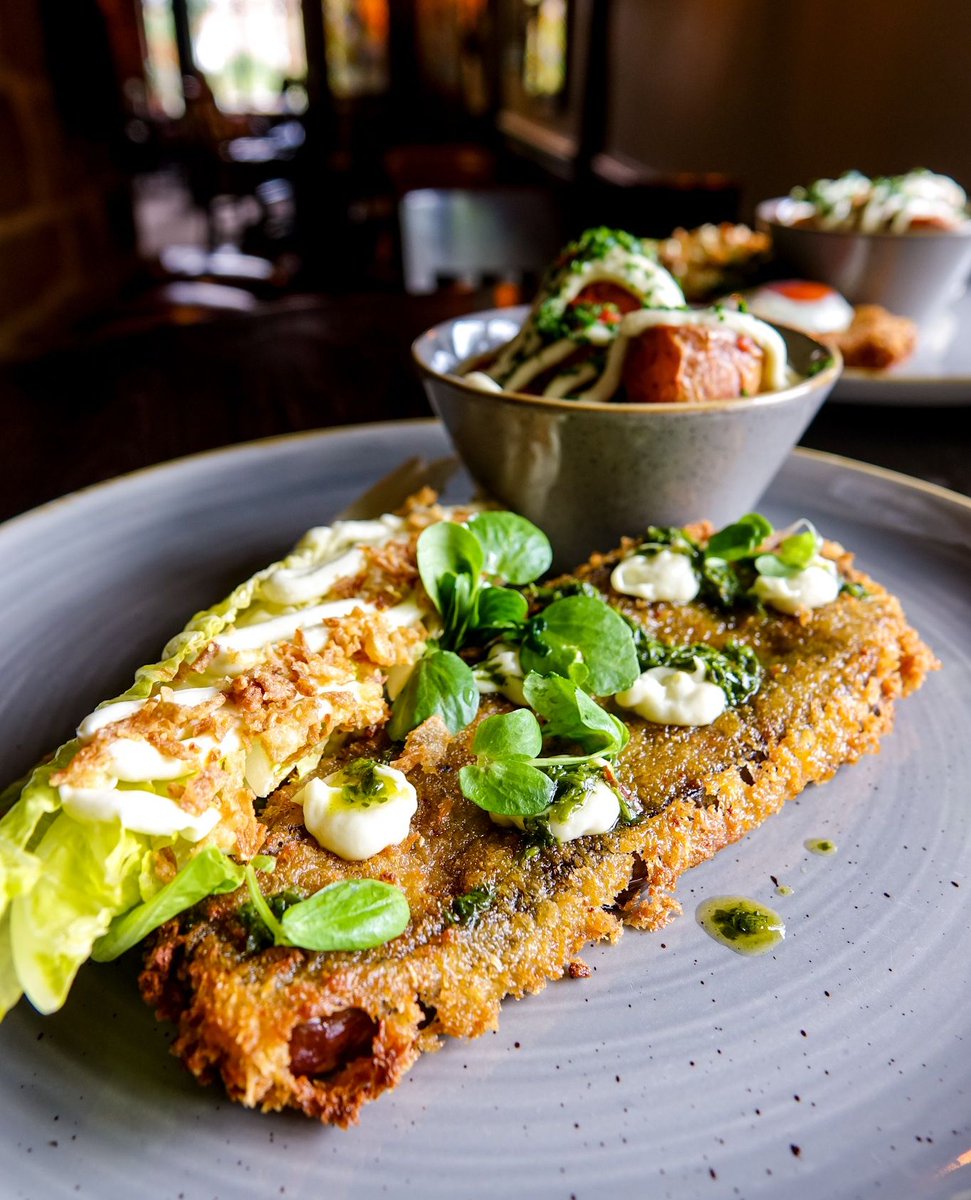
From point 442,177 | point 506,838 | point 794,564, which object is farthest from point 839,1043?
point 442,177

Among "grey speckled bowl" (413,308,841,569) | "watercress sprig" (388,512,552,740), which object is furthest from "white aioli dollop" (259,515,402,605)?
"grey speckled bowl" (413,308,841,569)

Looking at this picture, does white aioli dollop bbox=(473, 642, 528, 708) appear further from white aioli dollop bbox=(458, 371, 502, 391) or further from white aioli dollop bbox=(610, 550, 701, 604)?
white aioli dollop bbox=(458, 371, 502, 391)

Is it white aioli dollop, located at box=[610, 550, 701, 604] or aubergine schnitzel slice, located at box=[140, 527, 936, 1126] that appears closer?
aubergine schnitzel slice, located at box=[140, 527, 936, 1126]

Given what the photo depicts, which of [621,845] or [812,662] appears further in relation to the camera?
[812,662]

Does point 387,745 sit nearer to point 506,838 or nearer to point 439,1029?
point 506,838

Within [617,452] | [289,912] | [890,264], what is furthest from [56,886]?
[890,264]
